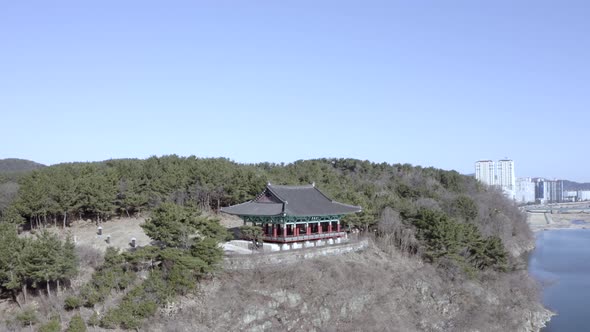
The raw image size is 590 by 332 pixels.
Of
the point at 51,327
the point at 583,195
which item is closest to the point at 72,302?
the point at 51,327

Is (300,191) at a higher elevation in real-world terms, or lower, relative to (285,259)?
higher

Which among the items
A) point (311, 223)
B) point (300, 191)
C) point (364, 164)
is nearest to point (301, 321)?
point (311, 223)

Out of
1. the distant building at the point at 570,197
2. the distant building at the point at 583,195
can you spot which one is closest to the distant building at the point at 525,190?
the distant building at the point at 570,197

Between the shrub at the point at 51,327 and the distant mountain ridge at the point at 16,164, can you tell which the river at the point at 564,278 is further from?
→ the distant mountain ridge at the point at 16,164

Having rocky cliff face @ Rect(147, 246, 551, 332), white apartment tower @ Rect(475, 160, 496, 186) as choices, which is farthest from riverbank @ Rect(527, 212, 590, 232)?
rocky cliff face @ Rect(147, 246, 551, 332)

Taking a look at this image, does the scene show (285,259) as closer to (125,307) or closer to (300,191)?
(300,191)

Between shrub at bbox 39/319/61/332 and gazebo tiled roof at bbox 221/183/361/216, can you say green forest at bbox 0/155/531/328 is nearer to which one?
shrub at bbox 39/319/61/332
